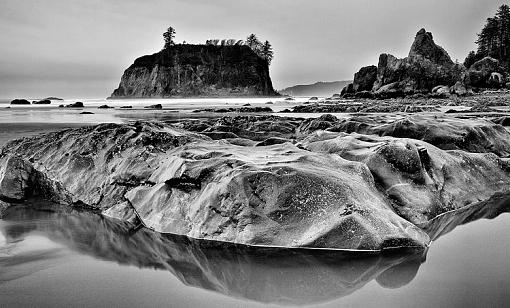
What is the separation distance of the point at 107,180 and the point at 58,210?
0.67m

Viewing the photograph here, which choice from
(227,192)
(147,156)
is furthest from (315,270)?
(147,156)

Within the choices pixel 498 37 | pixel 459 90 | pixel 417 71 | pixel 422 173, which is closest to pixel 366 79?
pixel 417 71

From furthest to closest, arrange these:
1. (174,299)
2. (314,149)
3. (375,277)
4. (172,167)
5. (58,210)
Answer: (314,149) → (58,210) → (172,167) → (375,277) → (174,299)

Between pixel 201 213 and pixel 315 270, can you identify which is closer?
pixel 315 270

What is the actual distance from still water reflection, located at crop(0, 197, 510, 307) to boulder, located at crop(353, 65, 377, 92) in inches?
2534

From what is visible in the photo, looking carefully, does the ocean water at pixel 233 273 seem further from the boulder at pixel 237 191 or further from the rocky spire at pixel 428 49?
the rocky spire at pixel 428 49

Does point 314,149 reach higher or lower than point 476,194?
higher

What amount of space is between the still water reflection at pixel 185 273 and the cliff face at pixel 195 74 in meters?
76.3

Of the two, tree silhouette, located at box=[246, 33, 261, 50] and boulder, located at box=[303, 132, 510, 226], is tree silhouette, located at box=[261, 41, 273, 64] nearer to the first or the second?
tree silhouette, located at box=[246, 33, 261, 50]

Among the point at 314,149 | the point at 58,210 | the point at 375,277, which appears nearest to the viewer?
the point at 375,277

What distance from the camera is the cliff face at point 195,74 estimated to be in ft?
263

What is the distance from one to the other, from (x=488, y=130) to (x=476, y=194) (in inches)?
126

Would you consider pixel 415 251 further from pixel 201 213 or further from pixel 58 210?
pixel 58 210

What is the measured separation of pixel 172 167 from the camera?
4.99m
